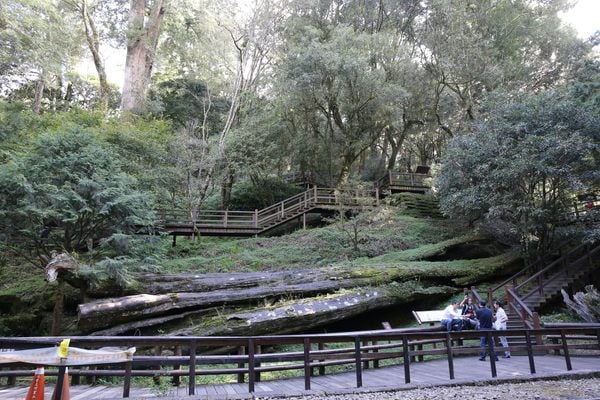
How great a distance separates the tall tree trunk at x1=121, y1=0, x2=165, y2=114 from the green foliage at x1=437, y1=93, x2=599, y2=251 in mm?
17106

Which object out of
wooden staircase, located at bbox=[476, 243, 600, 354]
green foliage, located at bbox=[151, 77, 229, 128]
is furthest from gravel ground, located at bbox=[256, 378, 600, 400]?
green foliage, located at bbox=[151, 77, 229, 128]

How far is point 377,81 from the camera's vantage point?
2339 centimetres

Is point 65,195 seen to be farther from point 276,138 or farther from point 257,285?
point 276,138

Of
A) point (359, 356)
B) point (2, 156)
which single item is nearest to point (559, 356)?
point (359, 356)

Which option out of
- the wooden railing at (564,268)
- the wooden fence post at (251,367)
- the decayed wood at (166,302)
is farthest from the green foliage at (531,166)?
the wooden fence post at (251,367)

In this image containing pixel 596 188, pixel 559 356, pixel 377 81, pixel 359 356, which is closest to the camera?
pixel 359 356

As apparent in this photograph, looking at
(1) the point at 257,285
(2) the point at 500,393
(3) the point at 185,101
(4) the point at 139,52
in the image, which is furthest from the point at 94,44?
(2) the point at 500,393

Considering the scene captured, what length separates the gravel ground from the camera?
5.54 m

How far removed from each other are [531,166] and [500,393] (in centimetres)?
970

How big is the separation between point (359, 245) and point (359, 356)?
40.9 ft

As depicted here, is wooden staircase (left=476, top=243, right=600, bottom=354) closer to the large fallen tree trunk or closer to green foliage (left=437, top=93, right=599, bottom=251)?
green foliage (left=437, top=93, right=599, bottom=251)

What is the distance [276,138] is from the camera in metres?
24.7

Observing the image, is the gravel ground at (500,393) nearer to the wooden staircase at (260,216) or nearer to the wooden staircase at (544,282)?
the wooden staircase at (544,282)

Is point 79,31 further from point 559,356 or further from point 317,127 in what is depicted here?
point 559,356
